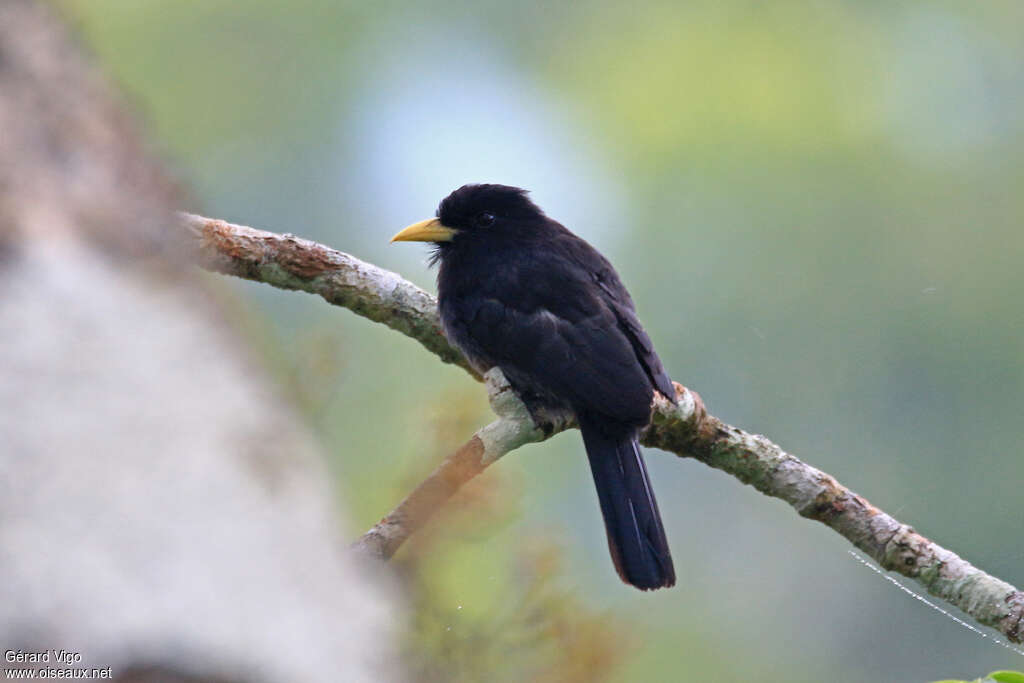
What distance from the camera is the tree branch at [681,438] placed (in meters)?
2.62

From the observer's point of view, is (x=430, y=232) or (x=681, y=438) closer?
(x=681, y=438)

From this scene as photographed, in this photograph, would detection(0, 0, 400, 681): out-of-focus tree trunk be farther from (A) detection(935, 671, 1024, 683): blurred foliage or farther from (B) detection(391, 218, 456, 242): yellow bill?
(B) detection(391, 218, 456, 242): yellow bill

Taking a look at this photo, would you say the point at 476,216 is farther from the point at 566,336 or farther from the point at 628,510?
the point at 628,510

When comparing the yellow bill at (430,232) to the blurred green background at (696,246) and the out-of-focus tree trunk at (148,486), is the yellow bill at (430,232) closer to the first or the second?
the blurred green background at (696,246)

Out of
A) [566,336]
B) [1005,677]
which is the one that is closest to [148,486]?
[1005,677]

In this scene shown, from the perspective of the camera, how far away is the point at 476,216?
3.75 metres

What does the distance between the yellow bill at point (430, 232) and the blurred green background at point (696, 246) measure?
38 cm

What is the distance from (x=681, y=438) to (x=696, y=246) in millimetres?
12650

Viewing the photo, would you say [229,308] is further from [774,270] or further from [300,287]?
[774,270]

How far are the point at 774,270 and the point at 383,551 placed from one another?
44.1 ft

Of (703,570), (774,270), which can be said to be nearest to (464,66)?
Result: (774,270)

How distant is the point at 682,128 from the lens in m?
18.4

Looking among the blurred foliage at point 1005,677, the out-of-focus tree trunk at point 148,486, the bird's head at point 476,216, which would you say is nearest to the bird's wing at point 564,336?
the bird's head at point 476,216

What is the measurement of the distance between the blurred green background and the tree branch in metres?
0.46
